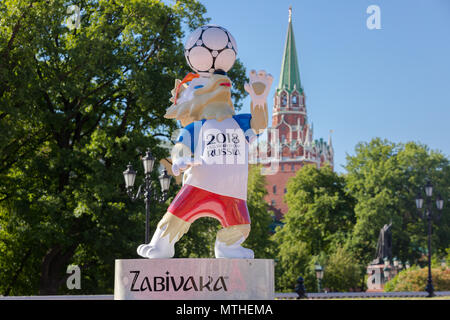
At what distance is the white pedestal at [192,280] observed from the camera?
7.32 m

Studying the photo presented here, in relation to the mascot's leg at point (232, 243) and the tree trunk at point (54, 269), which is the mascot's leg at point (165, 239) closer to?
the mascot's leg at point (232, 243)

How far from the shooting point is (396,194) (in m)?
36.2

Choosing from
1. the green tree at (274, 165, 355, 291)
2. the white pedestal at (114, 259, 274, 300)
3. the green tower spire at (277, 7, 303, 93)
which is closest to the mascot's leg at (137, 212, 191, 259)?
the white pedestal at (114, 259, 274, 300)

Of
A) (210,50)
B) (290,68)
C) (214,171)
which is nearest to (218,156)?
(214,171)

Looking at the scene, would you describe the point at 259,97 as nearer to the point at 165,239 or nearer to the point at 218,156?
the point at 218,156

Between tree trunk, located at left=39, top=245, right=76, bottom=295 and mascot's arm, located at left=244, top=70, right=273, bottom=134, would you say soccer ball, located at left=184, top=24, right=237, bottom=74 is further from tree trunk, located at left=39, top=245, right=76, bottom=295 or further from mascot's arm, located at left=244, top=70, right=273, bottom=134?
tree trunk, located at left=39, top=245, right=76, bottom=295

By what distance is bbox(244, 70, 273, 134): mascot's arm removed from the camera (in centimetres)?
849

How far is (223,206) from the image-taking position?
8.13 meters

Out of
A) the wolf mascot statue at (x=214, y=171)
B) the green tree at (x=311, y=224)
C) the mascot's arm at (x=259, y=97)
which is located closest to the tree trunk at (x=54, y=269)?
the wolf mascot statue at (x=214, y=171)

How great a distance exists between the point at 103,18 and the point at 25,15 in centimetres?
246

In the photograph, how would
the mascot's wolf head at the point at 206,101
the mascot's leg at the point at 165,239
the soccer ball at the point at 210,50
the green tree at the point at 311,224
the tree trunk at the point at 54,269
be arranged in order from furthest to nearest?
the green tree at the point at 311,224, the tree trunk at the point at 54,269, the soccer ball at the point at 210,50, the mascot's wolf head at the point at 206,101, the mascot's leg at the point at 165,239

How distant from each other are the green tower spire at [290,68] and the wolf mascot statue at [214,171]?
68.1 metres

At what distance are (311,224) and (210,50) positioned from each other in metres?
32.3
